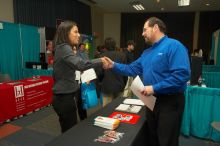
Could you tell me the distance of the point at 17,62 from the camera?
18.6ft

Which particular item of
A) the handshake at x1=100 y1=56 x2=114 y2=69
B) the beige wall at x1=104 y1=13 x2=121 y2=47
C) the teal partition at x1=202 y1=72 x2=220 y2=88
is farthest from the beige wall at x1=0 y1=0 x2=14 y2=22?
the beige wall at x1=104 y1=13 x2=121 y2=47

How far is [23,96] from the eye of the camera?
166 inches

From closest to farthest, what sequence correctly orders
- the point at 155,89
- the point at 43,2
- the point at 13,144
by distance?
the point at 155,89
the point at 13,144
the point at 43,2

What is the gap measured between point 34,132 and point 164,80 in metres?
2.63

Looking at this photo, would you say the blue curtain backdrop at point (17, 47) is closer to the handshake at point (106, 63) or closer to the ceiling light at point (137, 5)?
the handshake at point (106, 63)

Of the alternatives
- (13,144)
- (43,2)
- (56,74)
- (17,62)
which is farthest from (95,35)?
(56,74)

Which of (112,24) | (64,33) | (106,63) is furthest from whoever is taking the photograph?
(112,24)

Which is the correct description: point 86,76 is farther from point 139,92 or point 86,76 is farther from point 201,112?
point 201,112

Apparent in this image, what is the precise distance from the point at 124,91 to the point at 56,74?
189 centimetres

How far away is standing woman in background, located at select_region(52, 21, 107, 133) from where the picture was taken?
75.2 inches

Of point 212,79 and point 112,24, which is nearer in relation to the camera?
point 212,79

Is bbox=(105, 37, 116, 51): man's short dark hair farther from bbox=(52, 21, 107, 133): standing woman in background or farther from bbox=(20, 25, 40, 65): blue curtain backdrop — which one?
bbox=(20, 25, 40, 65): blue curtain backdrop

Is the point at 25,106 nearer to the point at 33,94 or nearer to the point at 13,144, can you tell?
the point at 33,94

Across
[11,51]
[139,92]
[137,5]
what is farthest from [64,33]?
[137,5]
